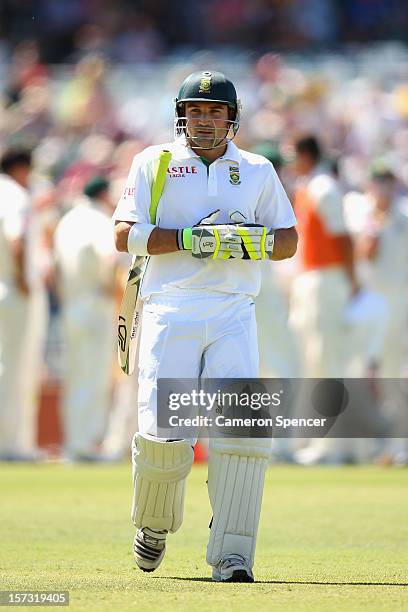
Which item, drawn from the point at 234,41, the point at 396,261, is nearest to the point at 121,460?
the point at 396,261

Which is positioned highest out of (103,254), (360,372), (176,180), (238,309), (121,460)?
(176,180)

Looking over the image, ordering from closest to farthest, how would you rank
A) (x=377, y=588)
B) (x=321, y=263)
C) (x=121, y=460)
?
(x=377, y=588) < (x=321, y=263) < (x=121, y=460)

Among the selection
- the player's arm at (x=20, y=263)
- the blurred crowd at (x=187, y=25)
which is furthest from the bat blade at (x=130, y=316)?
the blurred crowd at (x=187, y=25)

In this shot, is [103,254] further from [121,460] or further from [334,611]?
[334,611]

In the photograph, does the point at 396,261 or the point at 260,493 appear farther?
the point at 396,261

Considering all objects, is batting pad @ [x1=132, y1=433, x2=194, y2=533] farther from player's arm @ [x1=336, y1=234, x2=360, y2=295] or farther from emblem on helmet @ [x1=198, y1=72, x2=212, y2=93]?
player's arm @ [x1=336, y1=234, x2=360, y2=295]

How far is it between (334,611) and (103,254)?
30.7ft

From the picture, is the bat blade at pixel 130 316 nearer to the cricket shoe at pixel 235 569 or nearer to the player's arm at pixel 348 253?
the cricket shoe at pixel 235 569

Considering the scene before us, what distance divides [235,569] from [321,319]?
7.77 m

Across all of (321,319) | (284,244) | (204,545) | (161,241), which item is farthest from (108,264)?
(161,241)

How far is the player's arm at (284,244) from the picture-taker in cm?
694

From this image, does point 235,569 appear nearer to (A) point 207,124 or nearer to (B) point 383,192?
(A) point 207,124

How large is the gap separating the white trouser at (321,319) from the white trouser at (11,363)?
8.20ft

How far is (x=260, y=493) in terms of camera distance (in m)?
6.87
